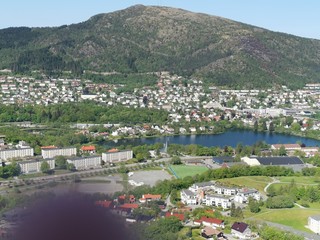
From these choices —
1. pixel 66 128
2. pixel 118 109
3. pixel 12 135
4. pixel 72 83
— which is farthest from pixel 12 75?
pixel 12 135

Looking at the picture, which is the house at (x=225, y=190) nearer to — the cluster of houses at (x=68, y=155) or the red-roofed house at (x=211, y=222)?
the red-roofed house at (x=211, y=222)

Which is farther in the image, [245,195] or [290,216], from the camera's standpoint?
[245,195]

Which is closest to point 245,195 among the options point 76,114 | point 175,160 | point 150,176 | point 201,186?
point 201,186

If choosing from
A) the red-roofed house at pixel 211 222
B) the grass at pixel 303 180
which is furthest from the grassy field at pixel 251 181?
the red-roofed house at pixel 211 222

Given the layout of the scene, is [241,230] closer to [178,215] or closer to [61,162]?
[178,215]

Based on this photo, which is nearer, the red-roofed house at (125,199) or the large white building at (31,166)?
the red-roofed house at (125,199)

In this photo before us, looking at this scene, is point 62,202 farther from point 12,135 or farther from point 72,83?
point 72,83
